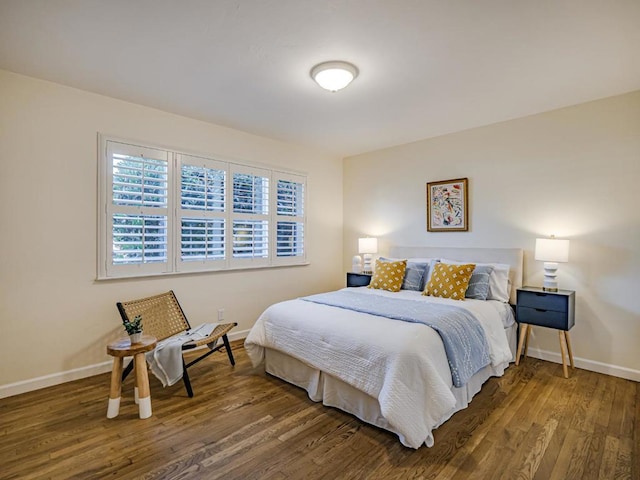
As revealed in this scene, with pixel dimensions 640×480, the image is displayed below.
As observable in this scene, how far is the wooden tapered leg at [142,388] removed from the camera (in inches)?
94.4

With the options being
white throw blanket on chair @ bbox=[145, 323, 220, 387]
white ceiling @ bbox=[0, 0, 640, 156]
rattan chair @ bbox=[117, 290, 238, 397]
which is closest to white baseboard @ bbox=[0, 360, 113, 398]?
rattan chair @ bbox=[117, 290, 238, 397]

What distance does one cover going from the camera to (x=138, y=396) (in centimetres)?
243

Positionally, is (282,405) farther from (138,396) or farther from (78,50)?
(78,50)

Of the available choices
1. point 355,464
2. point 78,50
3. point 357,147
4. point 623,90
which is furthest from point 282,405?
point 623,90

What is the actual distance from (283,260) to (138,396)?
250 centimetres

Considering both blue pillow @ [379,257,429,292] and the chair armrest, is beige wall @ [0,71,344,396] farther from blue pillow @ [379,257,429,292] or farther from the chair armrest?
blue pillow @ [379,257,429,292]

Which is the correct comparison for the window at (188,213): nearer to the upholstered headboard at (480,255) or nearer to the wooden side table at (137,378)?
the wooden side table at (137,378)

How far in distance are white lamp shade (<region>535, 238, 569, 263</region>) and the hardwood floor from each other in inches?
43.3

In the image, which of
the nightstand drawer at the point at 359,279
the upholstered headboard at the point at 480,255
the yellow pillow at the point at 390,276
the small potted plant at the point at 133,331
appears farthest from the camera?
the nightstand drawer at the point at 359,279

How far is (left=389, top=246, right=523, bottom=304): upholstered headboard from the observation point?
3592 mm

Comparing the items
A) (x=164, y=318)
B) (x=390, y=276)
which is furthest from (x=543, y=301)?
(x=164, y=318)

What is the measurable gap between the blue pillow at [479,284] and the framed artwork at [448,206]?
30.3 inches

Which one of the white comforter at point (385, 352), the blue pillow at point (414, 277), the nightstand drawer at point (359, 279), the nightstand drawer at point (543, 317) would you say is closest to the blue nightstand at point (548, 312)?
the nightstand drawer at point (543, 317)

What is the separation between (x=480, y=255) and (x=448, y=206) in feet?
2.38
